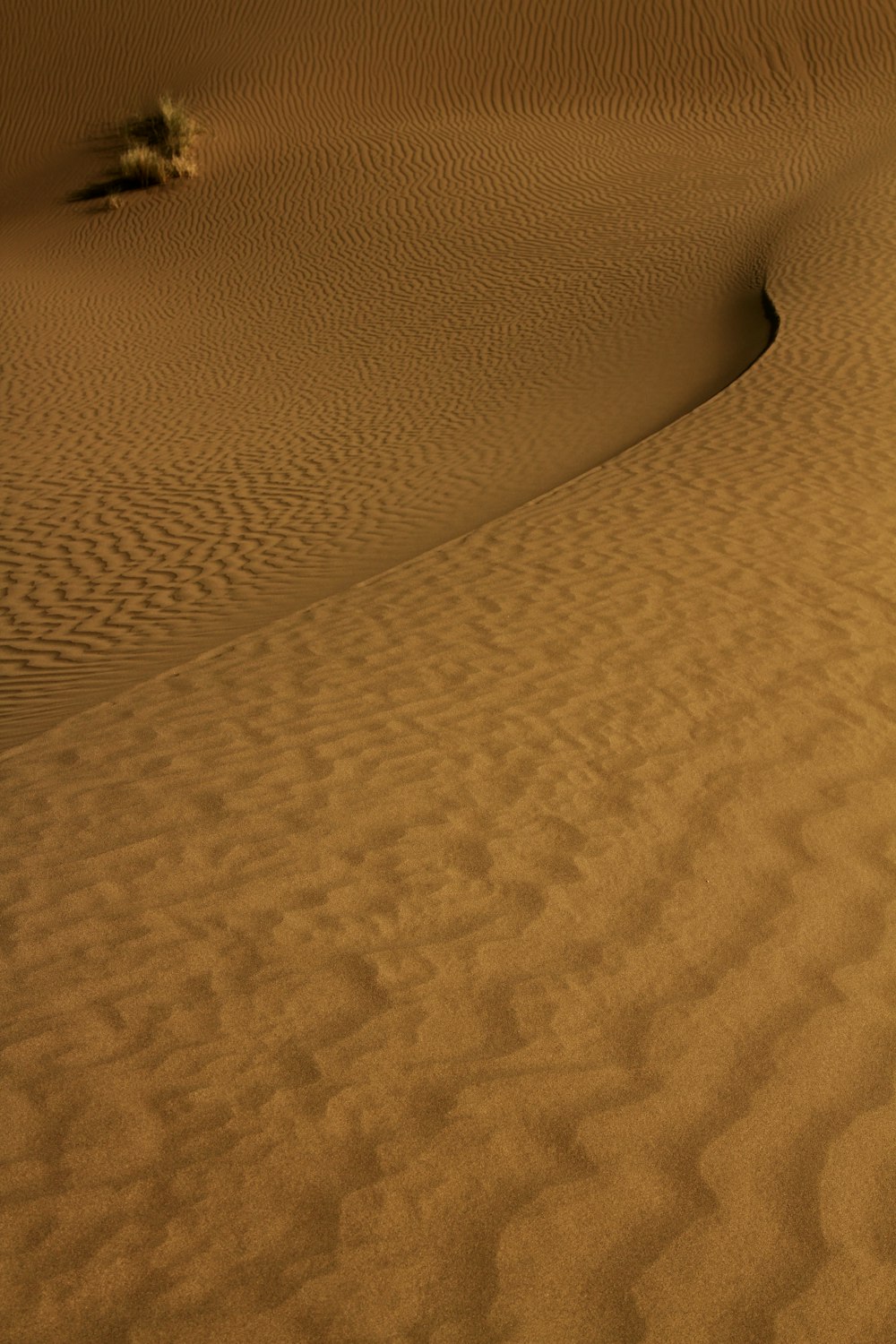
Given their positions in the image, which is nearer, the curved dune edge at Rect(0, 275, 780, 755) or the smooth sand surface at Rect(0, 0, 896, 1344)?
the smooth sand surface at Rect(0, 0, 896, 1344)

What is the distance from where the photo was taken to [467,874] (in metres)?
3.77

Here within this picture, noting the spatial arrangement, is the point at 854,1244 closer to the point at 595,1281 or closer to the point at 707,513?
the point at 595,1281

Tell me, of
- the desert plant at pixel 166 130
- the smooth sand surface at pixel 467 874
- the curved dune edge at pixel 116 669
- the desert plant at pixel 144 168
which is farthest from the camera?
the desert plant at pixel 166 130

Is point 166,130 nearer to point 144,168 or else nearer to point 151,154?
point 151,154

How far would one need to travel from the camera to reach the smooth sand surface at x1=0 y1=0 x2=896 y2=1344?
2518 millimetres

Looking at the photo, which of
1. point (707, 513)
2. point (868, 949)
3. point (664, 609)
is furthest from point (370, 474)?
point (868, 949)

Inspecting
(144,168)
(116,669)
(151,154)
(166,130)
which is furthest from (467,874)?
(166,130)

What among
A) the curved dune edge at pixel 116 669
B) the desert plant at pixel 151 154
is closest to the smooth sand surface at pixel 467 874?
the curved dune edge at pixel 116 669

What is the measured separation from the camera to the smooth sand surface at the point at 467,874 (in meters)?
2.52

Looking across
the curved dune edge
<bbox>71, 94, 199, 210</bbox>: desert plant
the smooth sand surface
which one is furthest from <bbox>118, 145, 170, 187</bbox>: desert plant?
the curved dune edge

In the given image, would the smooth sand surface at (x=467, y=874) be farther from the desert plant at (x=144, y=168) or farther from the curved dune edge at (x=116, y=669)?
the desert plant at (x=144, y=168)

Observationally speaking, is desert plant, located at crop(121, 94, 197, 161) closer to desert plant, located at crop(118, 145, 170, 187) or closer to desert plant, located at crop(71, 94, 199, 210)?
desert plant, located at crop(71, 94, 199, 210)

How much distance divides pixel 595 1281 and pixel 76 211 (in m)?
24.4

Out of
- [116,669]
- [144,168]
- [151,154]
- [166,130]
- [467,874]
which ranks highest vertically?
[166,130]
